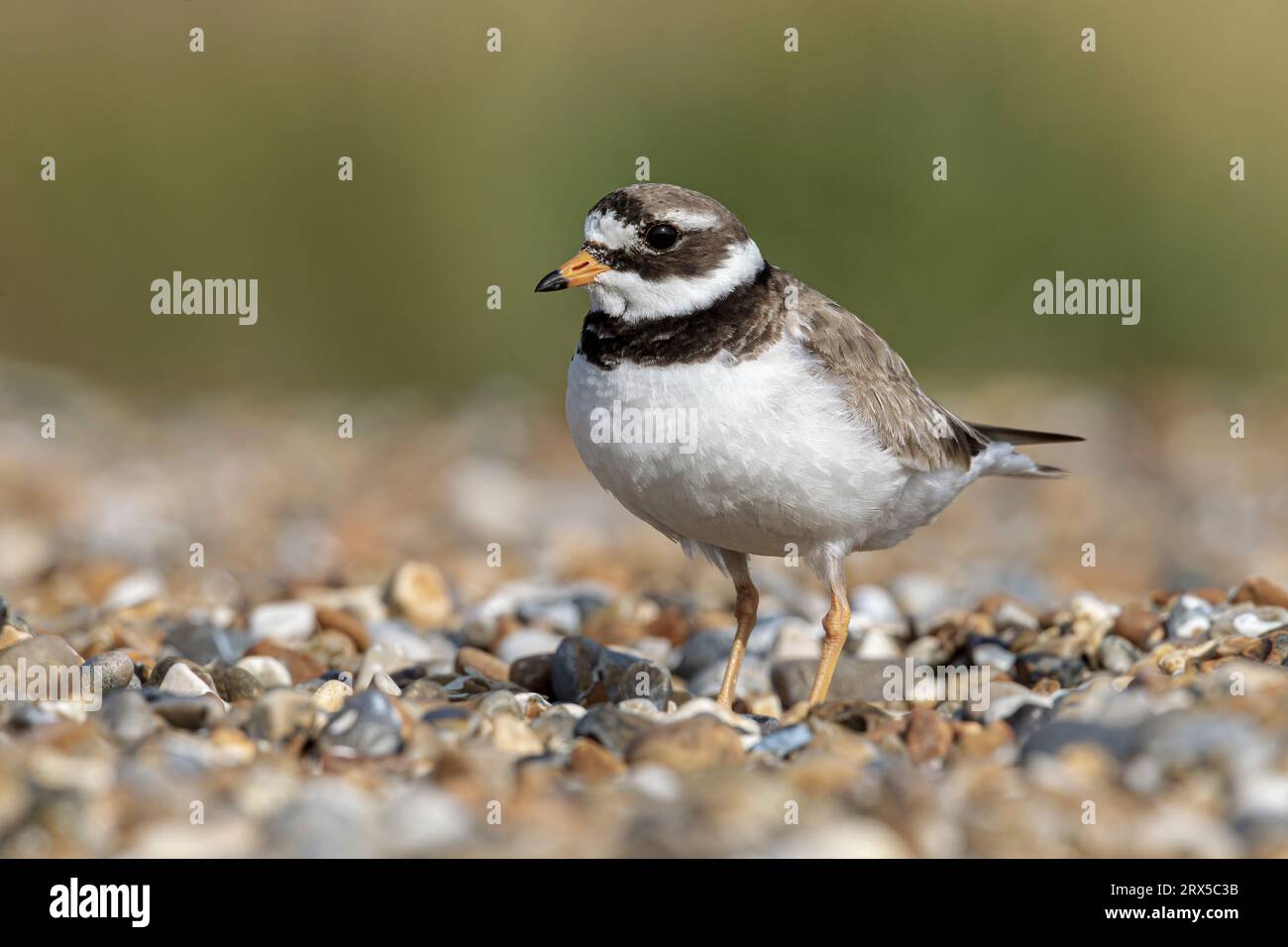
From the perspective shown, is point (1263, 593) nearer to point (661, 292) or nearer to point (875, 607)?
point (875, 607)

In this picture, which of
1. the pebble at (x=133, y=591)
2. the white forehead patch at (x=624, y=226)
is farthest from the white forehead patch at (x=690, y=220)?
the pebble at (x=133, y=591)

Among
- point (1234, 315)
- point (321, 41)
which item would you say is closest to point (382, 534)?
point (321, 41)

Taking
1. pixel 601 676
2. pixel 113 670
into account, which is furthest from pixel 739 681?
pixel 113 670

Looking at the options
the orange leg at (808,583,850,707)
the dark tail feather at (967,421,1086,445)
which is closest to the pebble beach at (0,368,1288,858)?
the orange leg at (808,583,850,707)

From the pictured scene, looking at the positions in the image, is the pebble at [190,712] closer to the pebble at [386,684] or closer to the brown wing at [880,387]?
the pebble at [386,684]

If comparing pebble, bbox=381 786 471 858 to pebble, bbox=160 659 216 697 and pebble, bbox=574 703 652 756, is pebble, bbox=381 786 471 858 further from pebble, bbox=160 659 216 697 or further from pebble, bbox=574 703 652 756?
pebble, bbox=160 659 216 697
